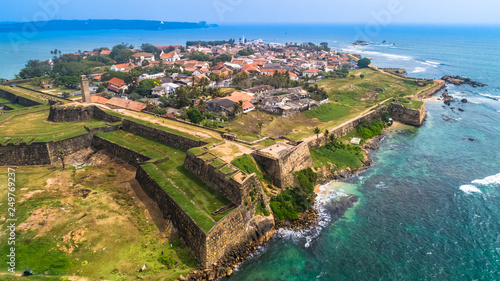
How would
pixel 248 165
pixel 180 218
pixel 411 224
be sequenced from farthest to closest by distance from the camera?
pixel 248 165, pixel 411 224, pixel 180 218

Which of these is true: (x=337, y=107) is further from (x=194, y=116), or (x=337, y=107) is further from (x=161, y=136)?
→ (x=161, y=136)

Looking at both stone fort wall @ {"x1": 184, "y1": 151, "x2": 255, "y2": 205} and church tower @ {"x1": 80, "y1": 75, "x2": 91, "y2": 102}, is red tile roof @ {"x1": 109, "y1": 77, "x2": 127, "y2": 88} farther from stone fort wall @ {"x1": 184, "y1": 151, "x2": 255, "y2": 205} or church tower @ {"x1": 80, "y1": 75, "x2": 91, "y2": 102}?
stone fort wall @ {"x1": 184, "y1": 151, "x2": 255, "y2": 205}

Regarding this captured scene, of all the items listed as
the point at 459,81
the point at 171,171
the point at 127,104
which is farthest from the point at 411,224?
the point at 459,81

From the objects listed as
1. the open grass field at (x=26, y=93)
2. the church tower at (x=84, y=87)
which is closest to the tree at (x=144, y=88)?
the open grass field at (x=26, y=93)

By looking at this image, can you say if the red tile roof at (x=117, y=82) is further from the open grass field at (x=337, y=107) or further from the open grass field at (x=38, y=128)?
the open grass field at (x=337, y=107)

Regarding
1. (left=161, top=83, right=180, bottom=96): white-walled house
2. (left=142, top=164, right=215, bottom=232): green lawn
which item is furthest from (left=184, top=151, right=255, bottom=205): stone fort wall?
(left=161, top=83, right=180, bottom=96): white-walled house

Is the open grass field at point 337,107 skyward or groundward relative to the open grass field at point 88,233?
skyward
